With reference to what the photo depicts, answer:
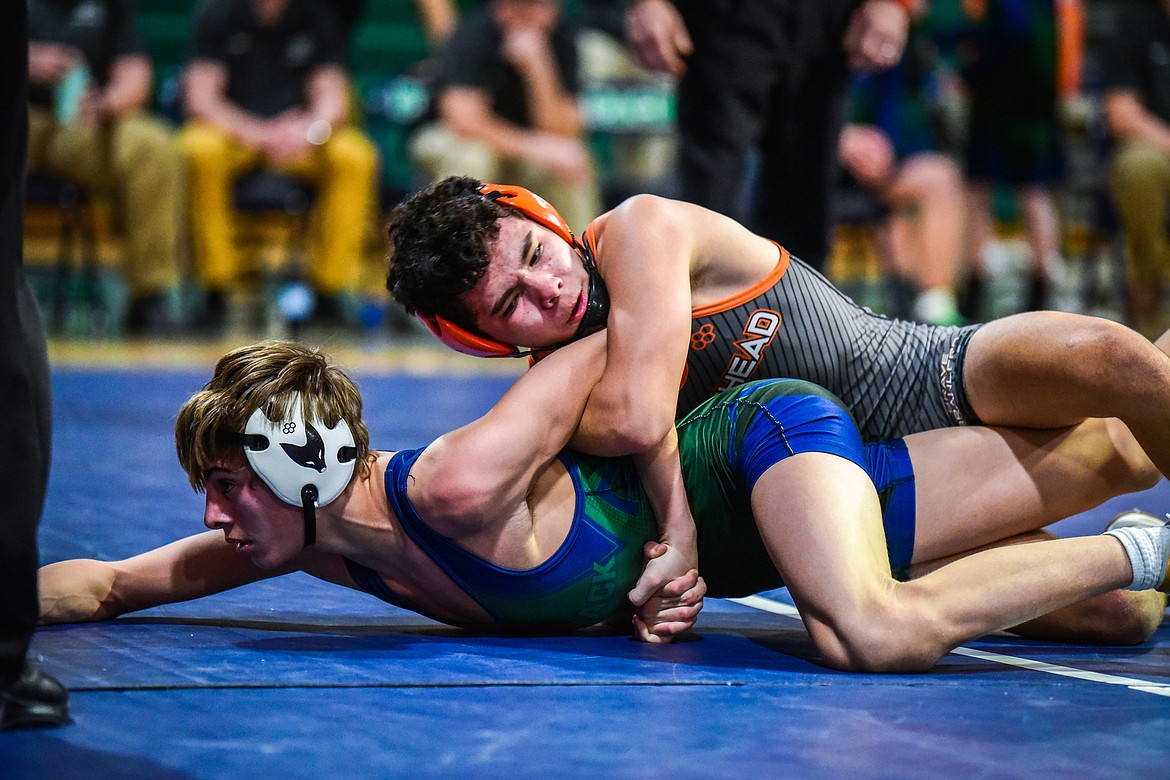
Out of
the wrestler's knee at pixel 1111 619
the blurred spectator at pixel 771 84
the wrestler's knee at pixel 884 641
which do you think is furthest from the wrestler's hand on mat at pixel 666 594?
the blurred spectator at pixel 771 84

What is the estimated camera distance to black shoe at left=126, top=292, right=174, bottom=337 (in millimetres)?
9211

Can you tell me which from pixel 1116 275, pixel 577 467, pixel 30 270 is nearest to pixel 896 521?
pixel 577 467

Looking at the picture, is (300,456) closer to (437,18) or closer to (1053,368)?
(1053,368)

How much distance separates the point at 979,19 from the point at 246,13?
425cm

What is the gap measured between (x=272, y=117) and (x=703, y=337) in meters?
6.54

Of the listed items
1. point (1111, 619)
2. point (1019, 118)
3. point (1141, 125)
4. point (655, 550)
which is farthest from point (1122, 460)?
point (1141, 125)

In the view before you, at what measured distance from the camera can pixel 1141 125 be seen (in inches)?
356

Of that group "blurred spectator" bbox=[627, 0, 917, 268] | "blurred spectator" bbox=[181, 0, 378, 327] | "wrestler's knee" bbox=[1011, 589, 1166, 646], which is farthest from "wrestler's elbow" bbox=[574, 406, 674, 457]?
"blurred spectator" bbox=[181, 0, 378, 327]

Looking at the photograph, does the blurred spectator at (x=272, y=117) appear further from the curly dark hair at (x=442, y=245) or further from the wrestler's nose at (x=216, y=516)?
the wrestler's nose at (x=216, y=516)

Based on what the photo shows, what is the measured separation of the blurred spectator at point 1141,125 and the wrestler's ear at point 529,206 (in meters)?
7.13

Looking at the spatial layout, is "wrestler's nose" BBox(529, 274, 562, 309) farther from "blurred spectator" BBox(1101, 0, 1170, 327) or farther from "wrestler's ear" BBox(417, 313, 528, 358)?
"blurred spectator" BBox(1101, 0, 1170, 327)

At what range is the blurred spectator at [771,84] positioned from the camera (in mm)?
4426

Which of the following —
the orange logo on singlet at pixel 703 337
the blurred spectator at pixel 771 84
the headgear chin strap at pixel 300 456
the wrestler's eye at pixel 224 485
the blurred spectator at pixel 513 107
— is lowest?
the wrestler's eye at pixel 224 485

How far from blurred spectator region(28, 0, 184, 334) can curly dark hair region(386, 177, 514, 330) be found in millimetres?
6520
